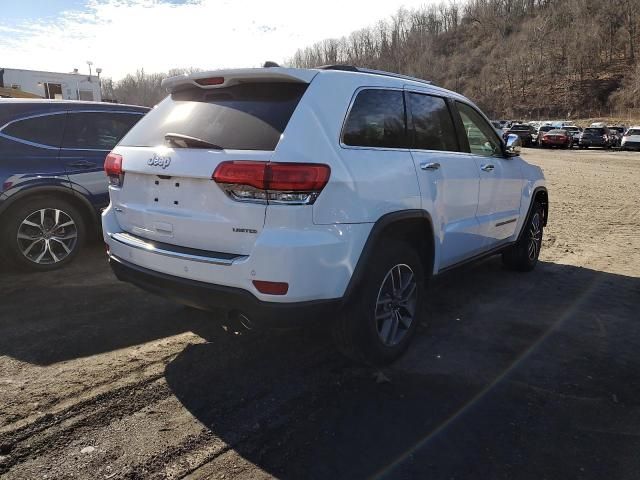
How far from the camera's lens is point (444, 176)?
402cm

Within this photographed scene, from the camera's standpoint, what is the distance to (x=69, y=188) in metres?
5.68

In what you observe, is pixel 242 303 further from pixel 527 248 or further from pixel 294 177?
pixel 527 248

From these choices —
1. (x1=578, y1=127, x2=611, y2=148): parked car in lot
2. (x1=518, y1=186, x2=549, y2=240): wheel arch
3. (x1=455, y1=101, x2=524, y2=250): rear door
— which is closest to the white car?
(x1=455, y1=101, x2=524, y2=250): rear door

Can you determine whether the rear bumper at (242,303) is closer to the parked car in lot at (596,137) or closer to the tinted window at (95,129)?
the tinted window at (95,129)

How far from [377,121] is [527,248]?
10.6 ft

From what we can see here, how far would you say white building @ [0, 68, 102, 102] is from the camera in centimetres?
2336

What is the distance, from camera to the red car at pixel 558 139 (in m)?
36.9

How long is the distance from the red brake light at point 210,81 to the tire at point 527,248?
12.4ft

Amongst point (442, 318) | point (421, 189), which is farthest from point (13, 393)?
point (442, 318)

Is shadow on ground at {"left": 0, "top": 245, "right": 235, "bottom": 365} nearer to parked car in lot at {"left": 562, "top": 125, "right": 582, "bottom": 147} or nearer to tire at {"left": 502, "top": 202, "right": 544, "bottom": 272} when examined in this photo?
tire at {"left": 502, "top": 202, "right": 544, "bottom": 272}

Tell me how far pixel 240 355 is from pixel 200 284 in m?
0.89

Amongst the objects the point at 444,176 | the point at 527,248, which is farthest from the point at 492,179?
the point at 527,248

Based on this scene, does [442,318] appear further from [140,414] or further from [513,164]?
[140,414]

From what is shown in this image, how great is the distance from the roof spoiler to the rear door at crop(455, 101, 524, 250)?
1.97 m
